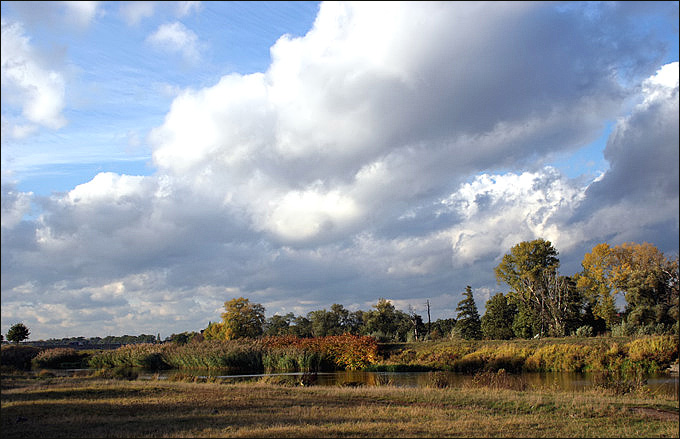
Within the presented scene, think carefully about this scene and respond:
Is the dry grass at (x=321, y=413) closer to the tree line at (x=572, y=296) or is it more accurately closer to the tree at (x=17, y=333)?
the tree line at (x=572, y=296)

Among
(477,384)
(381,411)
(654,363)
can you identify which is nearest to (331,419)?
(381,411)

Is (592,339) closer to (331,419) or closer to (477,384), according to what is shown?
(477,384)

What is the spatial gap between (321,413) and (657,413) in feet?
33.7

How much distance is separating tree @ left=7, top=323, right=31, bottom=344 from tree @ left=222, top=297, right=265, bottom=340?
2800 centimetres

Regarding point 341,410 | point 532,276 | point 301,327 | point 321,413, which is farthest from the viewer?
point 301,327

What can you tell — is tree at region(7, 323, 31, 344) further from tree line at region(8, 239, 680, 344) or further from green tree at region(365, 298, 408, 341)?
green tree at region(365, 298, 408, 341)

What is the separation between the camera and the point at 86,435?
12.7 m

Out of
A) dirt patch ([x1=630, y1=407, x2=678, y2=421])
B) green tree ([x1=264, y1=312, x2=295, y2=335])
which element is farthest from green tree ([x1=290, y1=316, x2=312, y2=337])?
dirt patch ([x1=630, y1=407, x2=678, y2=421])

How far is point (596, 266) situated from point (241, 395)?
170ft

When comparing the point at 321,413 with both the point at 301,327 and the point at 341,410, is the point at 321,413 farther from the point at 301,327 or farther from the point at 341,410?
the point at 301,327

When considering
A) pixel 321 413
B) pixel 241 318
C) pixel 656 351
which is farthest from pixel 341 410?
pixel 241 318

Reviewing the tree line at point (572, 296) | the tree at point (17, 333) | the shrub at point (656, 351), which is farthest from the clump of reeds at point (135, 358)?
the shrub at point (656, 351)

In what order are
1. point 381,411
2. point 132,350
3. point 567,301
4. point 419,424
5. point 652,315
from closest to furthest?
point 419,424 → point 381,411 → point 652,315 → point 132,350 → point 567,301

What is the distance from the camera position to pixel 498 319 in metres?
61.6
